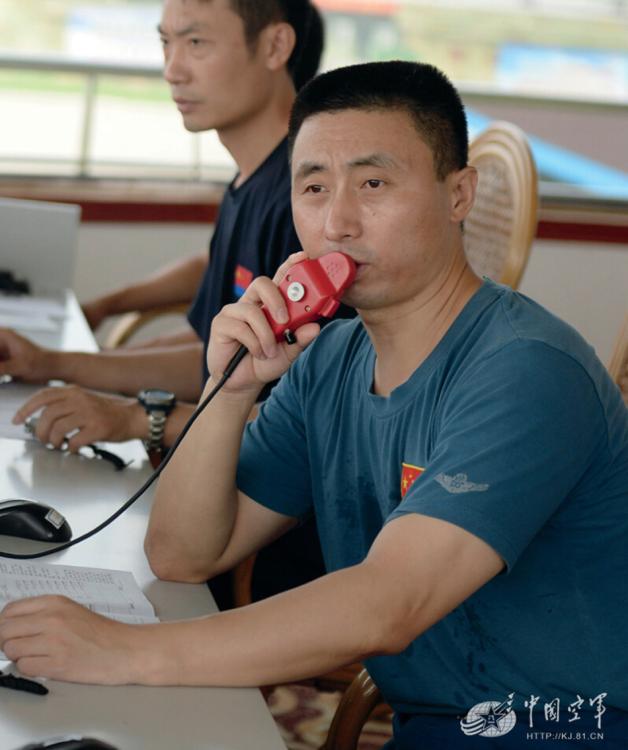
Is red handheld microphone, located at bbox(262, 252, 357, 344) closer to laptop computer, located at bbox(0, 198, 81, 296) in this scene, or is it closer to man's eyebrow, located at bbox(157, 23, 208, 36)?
man's eyebrow, located at bbox(157, 23, 208, 36)

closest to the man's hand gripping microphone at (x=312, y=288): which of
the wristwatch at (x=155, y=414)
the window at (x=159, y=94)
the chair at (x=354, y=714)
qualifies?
the chair at (x=354, y=714)

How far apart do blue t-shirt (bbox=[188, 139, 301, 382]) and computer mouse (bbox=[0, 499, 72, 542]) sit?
0.79m

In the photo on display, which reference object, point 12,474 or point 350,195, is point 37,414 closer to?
point 12,474

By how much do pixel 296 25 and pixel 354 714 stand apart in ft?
4.74

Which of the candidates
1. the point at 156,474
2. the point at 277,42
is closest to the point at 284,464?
the point at 156,474

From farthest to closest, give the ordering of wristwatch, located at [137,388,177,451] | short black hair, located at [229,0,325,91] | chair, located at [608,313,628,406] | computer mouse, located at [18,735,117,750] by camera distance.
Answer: short black hair, located at [229,0,325,91] → wristwatch, located at [137,388,177,451] → chair, located at [608,313,628,406] → computer mouse, located at [18,735,117,750]

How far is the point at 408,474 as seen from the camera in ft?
4.33

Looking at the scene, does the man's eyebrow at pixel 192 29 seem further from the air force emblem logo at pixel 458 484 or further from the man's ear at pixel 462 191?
the air force emblem logo at pixel 458 484

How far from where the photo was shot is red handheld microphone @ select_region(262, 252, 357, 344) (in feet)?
4.24

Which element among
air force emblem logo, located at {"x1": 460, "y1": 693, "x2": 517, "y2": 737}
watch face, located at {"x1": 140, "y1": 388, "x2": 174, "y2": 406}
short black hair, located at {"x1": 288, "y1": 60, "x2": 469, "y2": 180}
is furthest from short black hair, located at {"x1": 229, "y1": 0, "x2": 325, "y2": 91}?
air force emblem logo, located at {"x1": 460, "y1": 693, "x2": 517, "y2": 737}

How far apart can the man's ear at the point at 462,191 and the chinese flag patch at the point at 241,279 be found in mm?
806

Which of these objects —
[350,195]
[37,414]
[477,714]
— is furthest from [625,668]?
[37,414]

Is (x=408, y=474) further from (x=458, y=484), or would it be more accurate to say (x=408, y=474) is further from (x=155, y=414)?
(x=155, y=414)

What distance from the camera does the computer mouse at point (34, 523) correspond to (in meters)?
1.39
